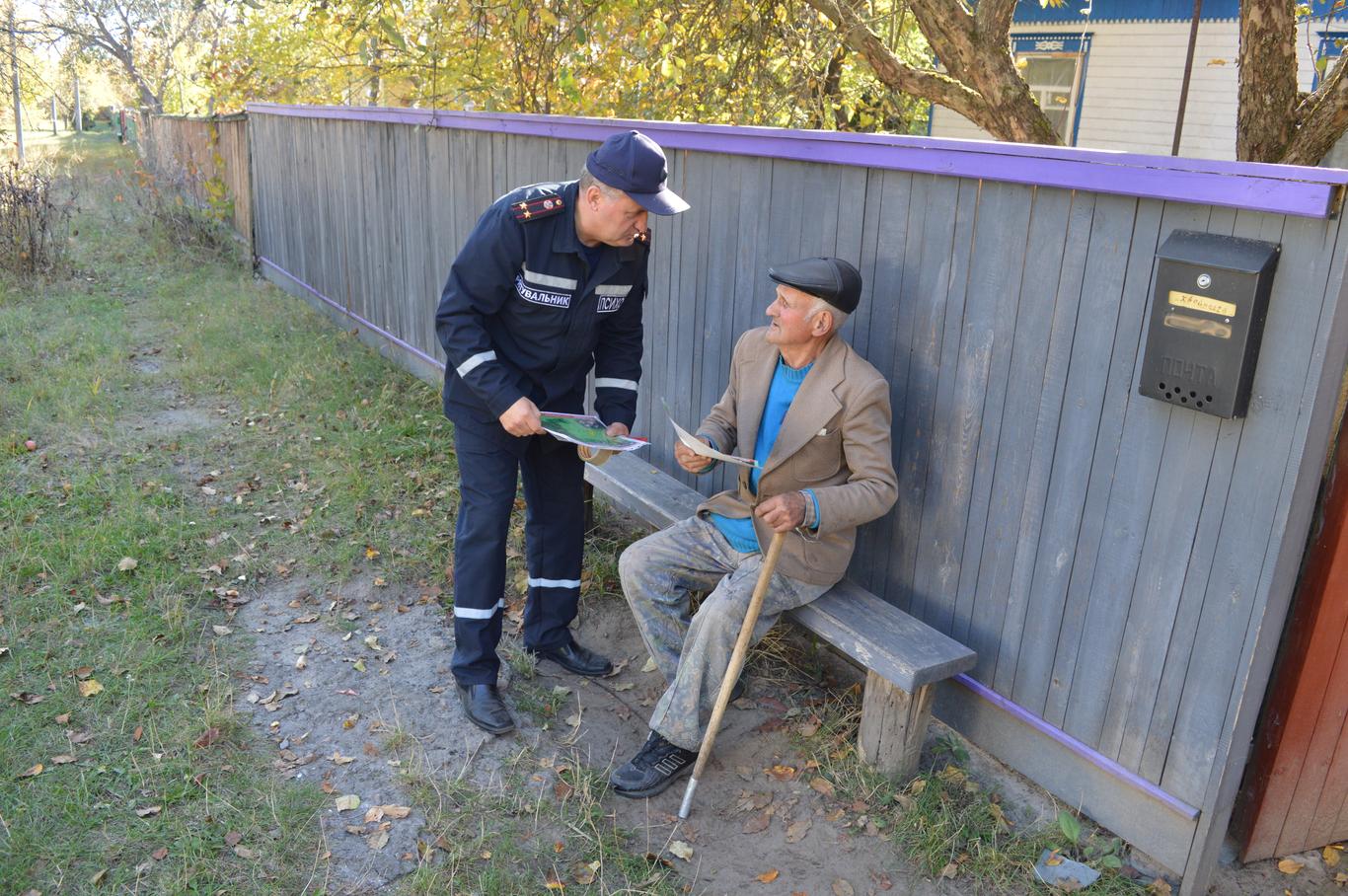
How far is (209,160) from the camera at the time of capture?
16.1 m

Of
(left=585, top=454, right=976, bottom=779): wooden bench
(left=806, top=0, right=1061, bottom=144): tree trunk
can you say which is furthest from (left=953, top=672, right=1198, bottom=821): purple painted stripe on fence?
(left=806, top=0, right=1061, bottom=144): tree trunk

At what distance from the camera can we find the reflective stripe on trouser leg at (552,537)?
13.5 ft

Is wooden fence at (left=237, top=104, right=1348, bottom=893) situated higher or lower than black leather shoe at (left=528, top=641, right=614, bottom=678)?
higher

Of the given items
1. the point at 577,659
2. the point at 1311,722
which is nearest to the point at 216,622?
the point at 577,659

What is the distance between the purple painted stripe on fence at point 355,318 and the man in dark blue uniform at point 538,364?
3.59 meters

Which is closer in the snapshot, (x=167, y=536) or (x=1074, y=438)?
(x=1074, y=438)

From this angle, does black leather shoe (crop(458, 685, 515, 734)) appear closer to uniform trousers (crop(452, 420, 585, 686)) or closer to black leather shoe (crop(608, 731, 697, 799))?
uniform trousers (crop(452, 420, 585, 686))

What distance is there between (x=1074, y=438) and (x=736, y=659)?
123 centimetres

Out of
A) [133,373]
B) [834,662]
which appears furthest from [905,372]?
[133,373]

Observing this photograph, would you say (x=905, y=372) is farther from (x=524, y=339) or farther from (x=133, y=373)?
(x=133, y=373)

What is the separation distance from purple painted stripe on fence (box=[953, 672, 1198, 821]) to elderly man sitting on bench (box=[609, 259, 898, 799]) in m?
0.63

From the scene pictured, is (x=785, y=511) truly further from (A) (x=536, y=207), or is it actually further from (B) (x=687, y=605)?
(A) (x=536, y=207)

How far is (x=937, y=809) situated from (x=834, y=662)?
98cm

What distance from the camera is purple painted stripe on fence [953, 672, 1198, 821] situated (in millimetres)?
3006
